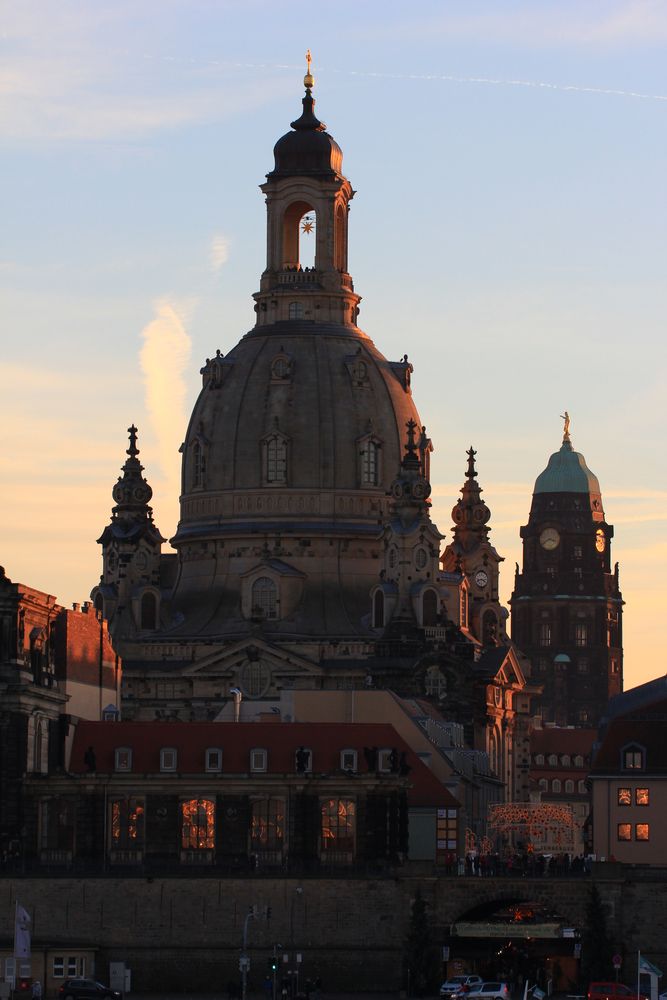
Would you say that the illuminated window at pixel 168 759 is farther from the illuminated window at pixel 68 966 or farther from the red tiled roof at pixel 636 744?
the red tiled roof at pixel 636 744

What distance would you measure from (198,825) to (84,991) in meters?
17.1

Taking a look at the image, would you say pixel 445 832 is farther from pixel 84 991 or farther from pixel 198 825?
pixel 84 991

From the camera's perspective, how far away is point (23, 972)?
14238cm

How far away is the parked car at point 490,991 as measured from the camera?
136 metres

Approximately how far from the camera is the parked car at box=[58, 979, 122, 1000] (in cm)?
13750

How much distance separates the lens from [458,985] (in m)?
140

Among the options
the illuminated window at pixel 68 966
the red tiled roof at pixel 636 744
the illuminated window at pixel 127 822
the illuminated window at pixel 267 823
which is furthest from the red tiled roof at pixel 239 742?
the illuminated window at pixel 68 966

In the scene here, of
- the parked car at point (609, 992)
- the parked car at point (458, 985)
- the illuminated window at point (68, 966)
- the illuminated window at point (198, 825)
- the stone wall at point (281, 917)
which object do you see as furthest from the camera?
the illuminated window at point (198, 825)

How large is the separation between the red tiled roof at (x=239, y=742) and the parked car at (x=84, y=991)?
18.5 m

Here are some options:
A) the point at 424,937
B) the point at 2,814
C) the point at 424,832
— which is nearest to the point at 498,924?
the point at 424,937

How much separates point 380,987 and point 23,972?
51.8 ft

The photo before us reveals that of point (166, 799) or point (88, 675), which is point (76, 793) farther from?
point (88, 675)

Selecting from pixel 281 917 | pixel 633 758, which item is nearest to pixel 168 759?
pixel 281 917

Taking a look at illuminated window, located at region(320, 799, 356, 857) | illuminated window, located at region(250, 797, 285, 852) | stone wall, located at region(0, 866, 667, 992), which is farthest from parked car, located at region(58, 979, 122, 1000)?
illuminated window, located at region(320, 799, 356, 857)
